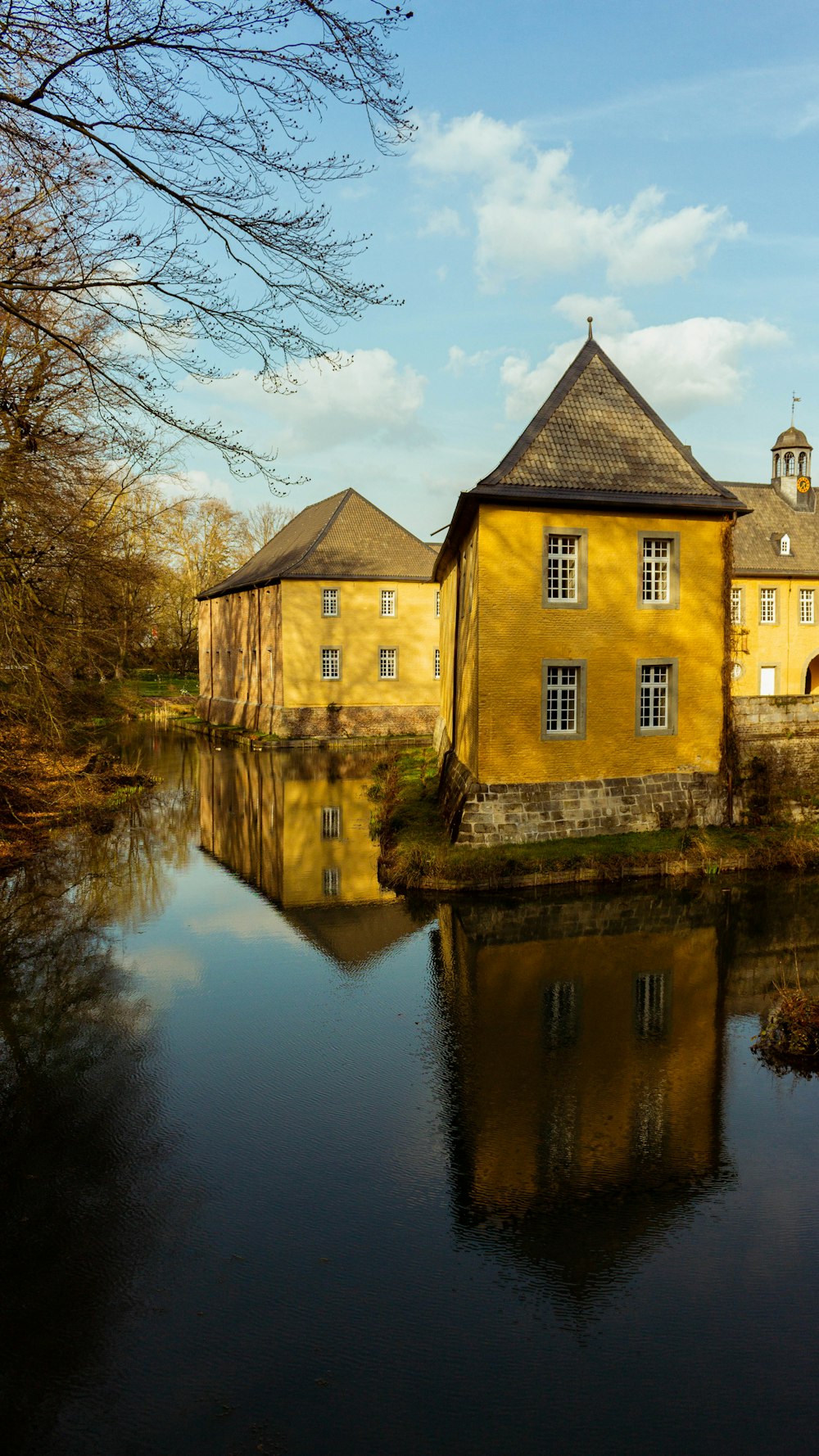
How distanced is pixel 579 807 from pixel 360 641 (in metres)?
23.5

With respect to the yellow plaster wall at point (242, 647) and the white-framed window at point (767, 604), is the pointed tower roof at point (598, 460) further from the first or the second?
the yellow plaster wall at point (242, 647)

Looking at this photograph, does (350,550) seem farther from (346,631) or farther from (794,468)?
(794,468)

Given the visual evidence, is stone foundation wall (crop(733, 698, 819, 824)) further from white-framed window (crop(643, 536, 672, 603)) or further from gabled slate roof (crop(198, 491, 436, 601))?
gabled slate roof (crop(198, 491, 436, 601))

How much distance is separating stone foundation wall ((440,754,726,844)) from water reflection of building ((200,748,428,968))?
2.02 meters

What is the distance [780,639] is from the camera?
38.0 meters

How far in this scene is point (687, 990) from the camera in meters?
11.3

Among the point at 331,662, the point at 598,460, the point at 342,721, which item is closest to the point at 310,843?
the point at 598,460

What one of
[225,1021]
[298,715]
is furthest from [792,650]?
[225,1021]

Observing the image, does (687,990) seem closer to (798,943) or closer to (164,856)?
(798,943)

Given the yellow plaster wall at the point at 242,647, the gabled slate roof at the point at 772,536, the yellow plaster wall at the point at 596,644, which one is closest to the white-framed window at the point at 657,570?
the yellow plaster wall at the point at 596,644

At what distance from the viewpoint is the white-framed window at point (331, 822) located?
66.2 feet

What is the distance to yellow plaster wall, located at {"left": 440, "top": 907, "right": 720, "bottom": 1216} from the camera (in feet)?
23.6

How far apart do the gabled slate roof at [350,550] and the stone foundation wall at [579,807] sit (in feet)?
71.4

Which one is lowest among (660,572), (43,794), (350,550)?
(43,794)
